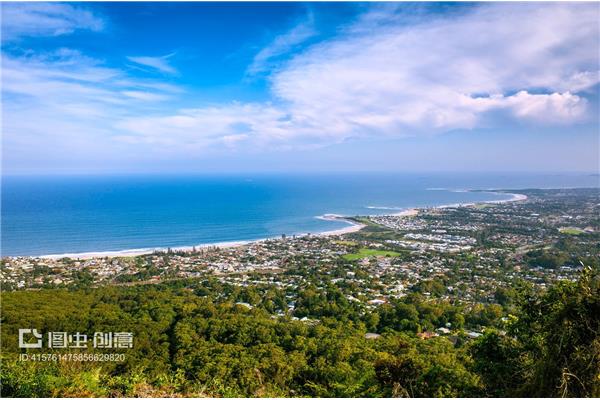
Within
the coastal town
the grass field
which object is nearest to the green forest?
the coastal town

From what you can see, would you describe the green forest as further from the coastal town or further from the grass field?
the grass field

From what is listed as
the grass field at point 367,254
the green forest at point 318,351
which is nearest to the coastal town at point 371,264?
the grass field at point 367,254

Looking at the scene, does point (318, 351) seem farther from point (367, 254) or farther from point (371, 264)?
point (367, 254)

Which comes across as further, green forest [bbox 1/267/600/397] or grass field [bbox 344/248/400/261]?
grass field [bbox 344/248/400/261]

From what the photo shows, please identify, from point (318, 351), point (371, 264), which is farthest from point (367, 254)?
point (318, 351)

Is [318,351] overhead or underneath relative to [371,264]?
overhead

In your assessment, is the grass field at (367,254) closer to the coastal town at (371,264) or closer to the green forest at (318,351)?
the coastal town at (371,264)
